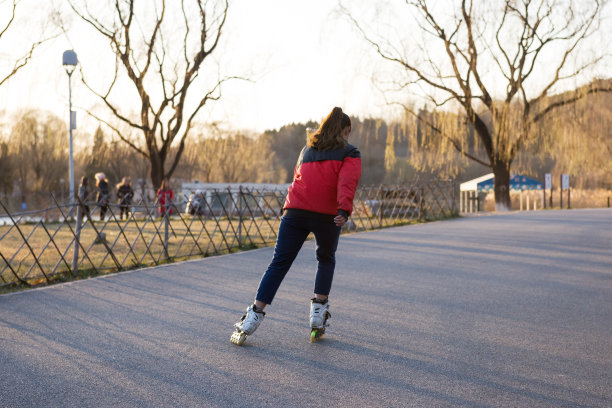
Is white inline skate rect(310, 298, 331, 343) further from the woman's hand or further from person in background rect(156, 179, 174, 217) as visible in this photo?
person in background rect(156, 179, 174, 217)

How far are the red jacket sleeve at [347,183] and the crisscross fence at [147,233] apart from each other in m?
4.31

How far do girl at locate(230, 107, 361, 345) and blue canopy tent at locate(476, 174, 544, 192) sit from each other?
31.8 metres

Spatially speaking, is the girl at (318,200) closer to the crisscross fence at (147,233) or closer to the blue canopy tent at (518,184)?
the crisscross fence at (147,233)

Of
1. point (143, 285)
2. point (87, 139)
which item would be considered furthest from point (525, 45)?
point (87, 139)

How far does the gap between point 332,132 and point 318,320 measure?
1.29 metres

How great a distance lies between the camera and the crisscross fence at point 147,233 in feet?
27.5

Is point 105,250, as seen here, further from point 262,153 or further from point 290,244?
point 262,153

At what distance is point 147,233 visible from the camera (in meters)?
15.6

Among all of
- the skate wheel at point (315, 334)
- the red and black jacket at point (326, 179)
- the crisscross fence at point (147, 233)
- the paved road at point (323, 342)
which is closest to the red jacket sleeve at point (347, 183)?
the red and black jacket at point (326, 179)

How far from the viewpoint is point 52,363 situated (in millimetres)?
4020

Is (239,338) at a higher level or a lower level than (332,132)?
lower

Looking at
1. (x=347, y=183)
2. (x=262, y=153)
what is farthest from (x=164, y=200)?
(x=262, y=153)

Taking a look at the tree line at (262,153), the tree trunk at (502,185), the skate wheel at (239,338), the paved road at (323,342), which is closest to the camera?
the paved road at (323,342)

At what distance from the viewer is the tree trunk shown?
26.1 metres
